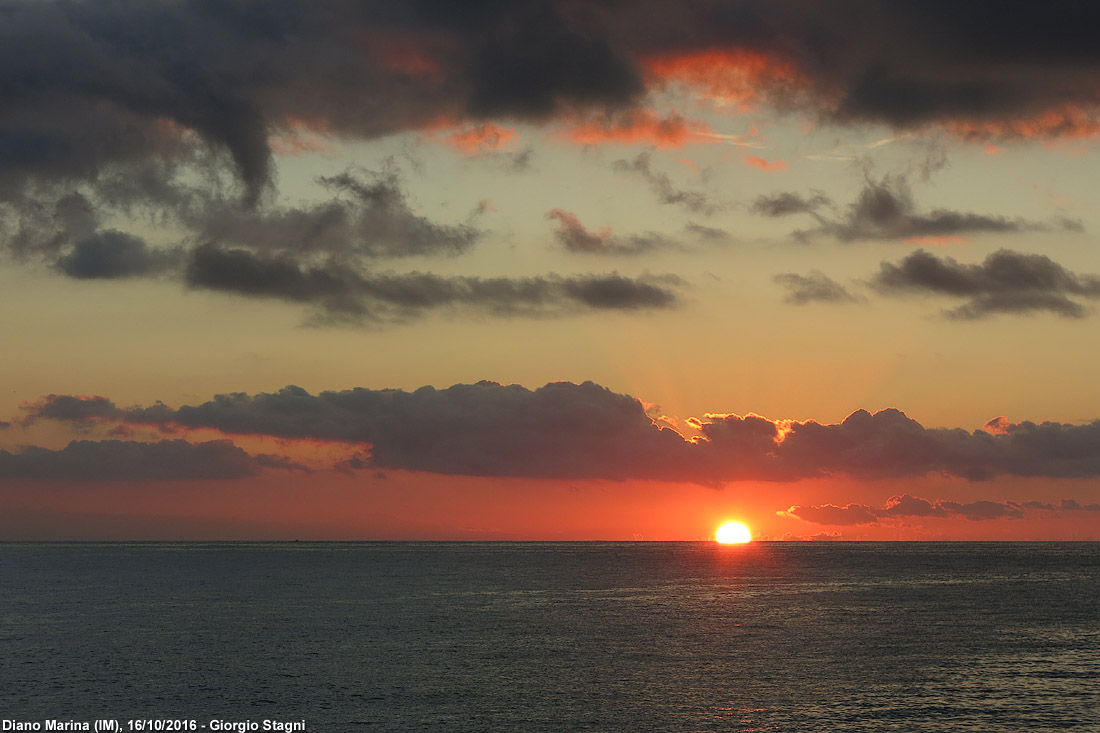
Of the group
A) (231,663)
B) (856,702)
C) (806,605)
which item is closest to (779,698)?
(856,702)

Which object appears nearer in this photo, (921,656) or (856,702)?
(856,702)

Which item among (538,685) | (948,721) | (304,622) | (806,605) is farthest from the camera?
(806,605)

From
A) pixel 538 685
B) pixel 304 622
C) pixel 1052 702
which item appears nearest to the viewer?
pixel 1052 702

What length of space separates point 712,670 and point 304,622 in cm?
6387

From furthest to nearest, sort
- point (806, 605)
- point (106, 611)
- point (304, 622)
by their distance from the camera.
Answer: point (806, 605), point (106, 611), point (304, 622)

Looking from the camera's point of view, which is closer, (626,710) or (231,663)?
(626,710)

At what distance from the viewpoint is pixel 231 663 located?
103 m

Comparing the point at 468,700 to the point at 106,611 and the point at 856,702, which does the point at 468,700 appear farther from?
the point at 106,611

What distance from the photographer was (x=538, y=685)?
91312 millimetres

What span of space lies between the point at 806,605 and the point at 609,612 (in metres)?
35.4

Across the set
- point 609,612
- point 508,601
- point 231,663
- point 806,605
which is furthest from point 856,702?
point 508,601

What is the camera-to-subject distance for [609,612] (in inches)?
6191

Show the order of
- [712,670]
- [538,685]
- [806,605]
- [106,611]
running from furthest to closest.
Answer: [806,605] → [106,611] → [712,670] → [538,685]

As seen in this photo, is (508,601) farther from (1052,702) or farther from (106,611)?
(1052,702)
